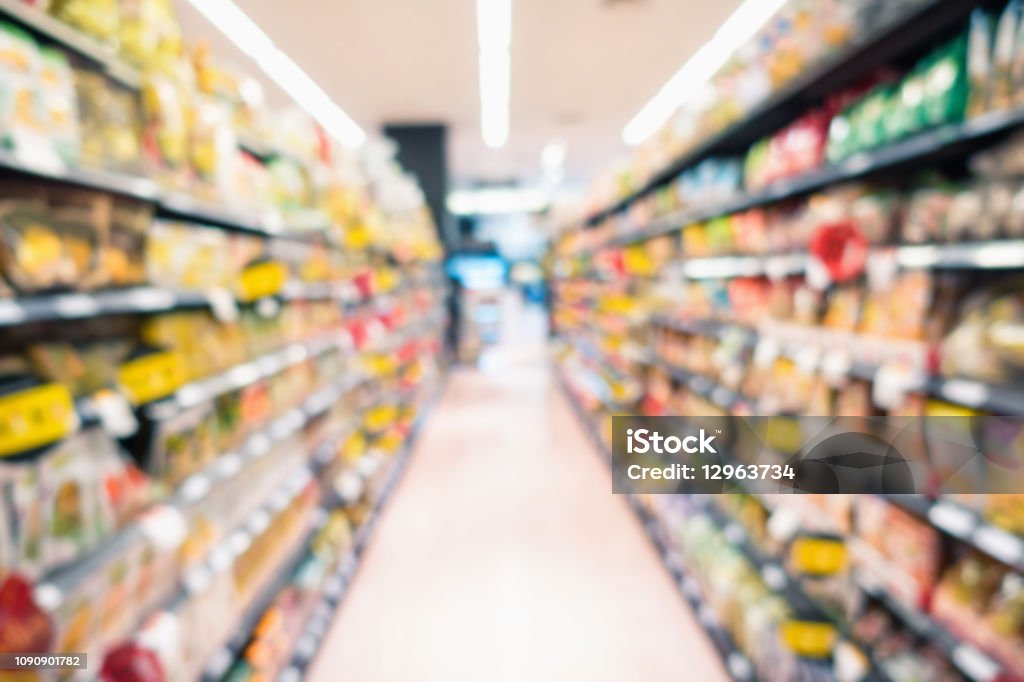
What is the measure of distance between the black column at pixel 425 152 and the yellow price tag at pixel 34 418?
24.5 ft

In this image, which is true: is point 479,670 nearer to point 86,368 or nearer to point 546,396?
point 86,368

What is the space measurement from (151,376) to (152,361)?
42 millimetres

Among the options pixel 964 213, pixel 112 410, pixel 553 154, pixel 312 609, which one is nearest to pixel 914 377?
pixel 964 213

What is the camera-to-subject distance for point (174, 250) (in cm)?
173

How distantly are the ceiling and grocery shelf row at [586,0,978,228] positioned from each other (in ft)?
8.82

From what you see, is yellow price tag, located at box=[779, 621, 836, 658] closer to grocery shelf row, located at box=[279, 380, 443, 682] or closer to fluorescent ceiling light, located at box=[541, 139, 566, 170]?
grocery shelf row, located at box=[279, 380, 443, 682]

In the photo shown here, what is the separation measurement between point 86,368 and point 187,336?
0.43 meters

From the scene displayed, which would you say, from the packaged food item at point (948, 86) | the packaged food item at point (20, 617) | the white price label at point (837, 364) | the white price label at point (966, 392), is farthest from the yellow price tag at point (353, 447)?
the packaged food item at point (948, 86)

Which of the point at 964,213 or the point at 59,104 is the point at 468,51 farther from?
the point at 964,213

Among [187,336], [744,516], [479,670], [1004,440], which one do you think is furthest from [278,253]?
[1004,440]

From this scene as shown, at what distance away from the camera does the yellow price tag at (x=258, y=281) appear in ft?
7.04

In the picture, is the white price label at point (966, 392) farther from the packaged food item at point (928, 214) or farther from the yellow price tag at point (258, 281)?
the yellow price tag at point (258, 281)

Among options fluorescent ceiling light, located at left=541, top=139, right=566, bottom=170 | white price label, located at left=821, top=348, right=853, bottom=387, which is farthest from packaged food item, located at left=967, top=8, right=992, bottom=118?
fluorescent ceiling light, located at left=541, top=139, right=566, bottom=170

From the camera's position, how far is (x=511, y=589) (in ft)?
9.68
